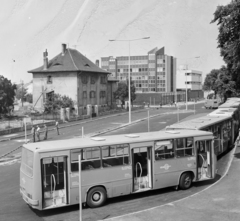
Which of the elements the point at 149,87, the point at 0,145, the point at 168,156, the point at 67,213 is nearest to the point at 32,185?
the point at 67,213

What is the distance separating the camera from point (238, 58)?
75.3 feet

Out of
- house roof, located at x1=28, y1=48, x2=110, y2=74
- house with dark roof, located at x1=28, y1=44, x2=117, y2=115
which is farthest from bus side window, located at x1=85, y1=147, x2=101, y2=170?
house roof, located at x1=28, y1=48, x2=110, y2=74

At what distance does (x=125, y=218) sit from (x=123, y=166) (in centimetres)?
252

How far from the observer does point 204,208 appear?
13867 mm

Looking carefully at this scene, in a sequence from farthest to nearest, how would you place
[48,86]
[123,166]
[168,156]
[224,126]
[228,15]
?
[48,86] → [224,126] → [228,15] → [168,156] → [123,166]

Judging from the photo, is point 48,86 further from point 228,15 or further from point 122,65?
point 122,65

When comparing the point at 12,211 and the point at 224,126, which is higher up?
the point at 224,126

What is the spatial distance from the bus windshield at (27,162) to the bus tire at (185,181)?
6983mm

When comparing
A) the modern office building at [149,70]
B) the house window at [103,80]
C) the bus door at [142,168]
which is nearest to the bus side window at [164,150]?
the bus door at [142,168]

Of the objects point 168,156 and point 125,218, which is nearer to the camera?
point 125,218

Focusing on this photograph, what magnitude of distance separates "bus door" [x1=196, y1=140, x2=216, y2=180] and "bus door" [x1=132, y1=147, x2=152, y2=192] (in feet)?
9.50

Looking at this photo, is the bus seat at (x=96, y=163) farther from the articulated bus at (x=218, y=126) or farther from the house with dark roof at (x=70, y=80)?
the house with dark roof at (x=70, y=80)

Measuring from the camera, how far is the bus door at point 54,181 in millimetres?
13109

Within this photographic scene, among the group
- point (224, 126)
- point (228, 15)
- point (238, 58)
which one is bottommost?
point (224, 126)
